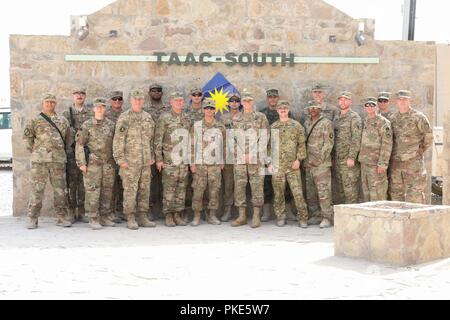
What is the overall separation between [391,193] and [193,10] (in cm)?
405

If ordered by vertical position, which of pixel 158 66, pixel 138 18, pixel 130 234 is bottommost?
pixel 130 234

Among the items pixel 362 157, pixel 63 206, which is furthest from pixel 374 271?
pixel 63 206

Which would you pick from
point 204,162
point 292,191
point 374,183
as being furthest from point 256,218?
point 374,183

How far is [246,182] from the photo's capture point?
8133 mm

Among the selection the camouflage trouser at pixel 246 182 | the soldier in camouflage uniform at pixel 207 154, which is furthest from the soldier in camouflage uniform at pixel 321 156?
the soldier in camouflage uniform at pixel 207 154

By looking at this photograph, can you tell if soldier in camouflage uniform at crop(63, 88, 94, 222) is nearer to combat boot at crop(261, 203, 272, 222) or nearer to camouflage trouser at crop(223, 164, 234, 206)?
camouflage trouser at crop(223, 164, 234, 206)

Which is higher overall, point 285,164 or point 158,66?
point 158,66

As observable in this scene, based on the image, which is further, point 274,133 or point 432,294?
point 274,133

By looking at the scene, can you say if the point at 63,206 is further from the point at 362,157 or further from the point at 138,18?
the point at 362,157

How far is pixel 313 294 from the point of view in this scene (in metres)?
4.37

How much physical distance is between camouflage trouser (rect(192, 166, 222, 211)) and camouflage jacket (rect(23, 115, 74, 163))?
6.10ft

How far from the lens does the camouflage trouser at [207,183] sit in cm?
806

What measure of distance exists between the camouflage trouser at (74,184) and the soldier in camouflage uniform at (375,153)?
3.98m

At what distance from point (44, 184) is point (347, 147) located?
4216 mm
